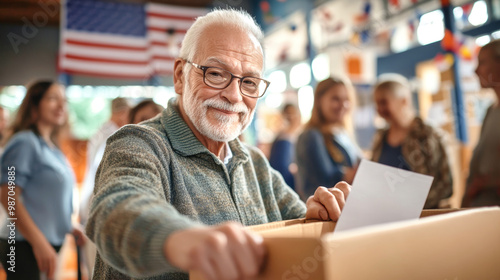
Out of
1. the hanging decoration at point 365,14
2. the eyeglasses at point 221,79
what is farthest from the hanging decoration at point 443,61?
the eyeglasses at point 221,79

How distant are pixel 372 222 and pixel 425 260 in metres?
0.15

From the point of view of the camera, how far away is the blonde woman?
210cm

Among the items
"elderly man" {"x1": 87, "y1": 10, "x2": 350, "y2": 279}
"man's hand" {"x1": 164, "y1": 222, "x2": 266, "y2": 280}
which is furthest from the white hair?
"man's hand" {"x1": 164, "y1": 222, "x2": 266, "y2": 280}

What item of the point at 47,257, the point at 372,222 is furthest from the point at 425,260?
the point at 47,257

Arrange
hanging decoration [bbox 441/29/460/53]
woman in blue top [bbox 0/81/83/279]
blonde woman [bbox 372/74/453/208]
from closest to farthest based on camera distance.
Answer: woman in blue top [bbox 0/81/83/279]
blonde woman [bbox 372/74/453/208]
hanging decoration [bbox 441/29/460/53]

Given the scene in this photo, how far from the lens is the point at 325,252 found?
0.46 meters

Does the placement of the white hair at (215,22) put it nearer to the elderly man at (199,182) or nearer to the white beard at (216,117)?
the elderly man at (199,182)

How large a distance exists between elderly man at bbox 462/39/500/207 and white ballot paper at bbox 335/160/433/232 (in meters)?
1.18

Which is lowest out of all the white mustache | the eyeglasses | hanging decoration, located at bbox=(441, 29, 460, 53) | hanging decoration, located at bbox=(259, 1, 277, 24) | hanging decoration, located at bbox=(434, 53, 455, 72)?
the white mustache

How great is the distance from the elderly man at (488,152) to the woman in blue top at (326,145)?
576 millimetres

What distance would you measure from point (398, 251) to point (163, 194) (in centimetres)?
47

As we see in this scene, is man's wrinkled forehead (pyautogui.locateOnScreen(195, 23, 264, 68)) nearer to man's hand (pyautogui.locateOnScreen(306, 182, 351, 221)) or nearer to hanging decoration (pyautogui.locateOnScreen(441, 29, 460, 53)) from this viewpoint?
man's hand (pyautogui.locateOnScreen(306, 182, 351, 221))

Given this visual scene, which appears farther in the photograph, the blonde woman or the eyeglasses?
the blonde woman

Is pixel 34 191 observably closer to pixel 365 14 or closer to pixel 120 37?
pixel 120 37
